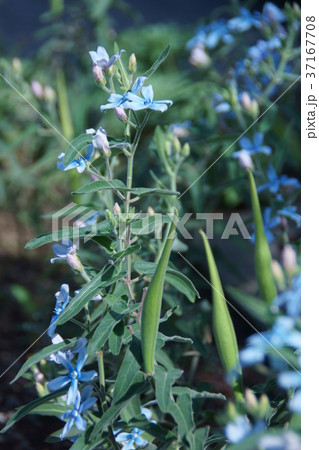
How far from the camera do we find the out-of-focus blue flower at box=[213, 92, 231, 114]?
4.18ft

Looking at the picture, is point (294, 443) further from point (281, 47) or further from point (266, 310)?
point (281, 47)

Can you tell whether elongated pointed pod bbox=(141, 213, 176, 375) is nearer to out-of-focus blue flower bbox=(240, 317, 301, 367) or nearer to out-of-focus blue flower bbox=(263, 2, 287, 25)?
out-of-focus blue flower bbox=(240, 317, 301, 367)

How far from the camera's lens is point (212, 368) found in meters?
1.33

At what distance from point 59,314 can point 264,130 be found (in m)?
0.74

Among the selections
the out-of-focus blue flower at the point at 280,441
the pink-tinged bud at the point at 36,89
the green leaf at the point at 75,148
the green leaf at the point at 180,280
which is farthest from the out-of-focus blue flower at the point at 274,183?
the out-of-focus blue flower at the point at 280,441

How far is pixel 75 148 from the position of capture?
0.74 meters

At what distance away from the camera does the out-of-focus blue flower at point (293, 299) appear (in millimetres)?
612

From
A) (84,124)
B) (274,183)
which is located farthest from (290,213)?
(84,124)

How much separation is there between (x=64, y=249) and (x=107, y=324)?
0.12m

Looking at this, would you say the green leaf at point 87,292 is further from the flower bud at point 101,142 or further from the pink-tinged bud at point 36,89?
the pink-tinged bud at point 36,89

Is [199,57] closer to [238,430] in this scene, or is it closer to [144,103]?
[144,103]

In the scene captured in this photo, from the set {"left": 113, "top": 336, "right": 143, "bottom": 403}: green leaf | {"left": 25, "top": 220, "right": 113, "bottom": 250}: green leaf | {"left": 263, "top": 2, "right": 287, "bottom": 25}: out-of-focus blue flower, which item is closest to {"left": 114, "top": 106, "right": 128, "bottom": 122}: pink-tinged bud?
{"left": 25, "top": 220, "right": 113, "bottom": 250}: green leaf

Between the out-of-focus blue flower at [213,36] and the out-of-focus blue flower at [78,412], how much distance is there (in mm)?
926
